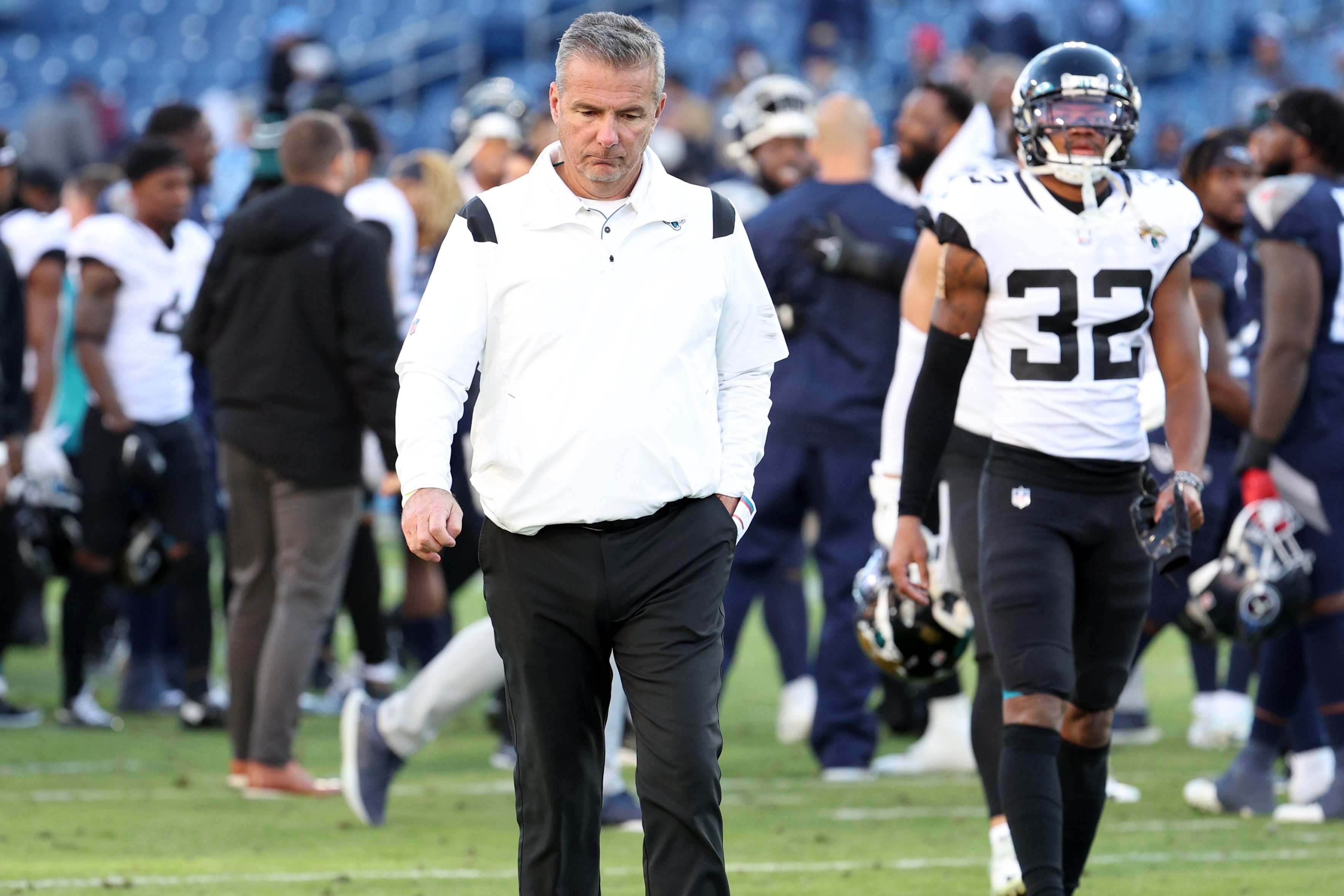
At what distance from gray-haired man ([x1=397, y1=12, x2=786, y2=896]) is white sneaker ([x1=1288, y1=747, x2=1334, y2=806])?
3.60 metres

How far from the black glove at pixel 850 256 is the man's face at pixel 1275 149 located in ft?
4.29

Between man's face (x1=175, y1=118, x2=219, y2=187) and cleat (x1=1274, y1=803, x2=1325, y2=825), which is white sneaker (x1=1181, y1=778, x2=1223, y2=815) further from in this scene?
man's face (x1=175, y1=118, x2=219, y2=187)

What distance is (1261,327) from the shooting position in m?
6.66

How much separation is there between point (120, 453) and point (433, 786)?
2.25 metres

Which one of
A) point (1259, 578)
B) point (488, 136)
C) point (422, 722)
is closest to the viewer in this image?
point (422, 722)

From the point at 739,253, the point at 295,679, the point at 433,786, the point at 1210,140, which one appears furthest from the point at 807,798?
the point at 739,253

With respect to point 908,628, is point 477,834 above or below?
below

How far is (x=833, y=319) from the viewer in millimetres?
7535

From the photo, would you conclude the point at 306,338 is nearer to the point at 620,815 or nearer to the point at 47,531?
the point at 620,815

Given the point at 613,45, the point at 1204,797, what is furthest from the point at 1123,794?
the point at 613,45

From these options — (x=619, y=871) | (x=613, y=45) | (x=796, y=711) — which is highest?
(x=613, y=45)

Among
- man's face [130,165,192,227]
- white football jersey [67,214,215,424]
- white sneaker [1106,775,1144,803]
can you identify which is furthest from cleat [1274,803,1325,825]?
man's face [130,165,192,227]

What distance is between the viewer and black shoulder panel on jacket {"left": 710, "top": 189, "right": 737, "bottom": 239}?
393cm

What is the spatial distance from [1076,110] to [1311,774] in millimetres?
3114
